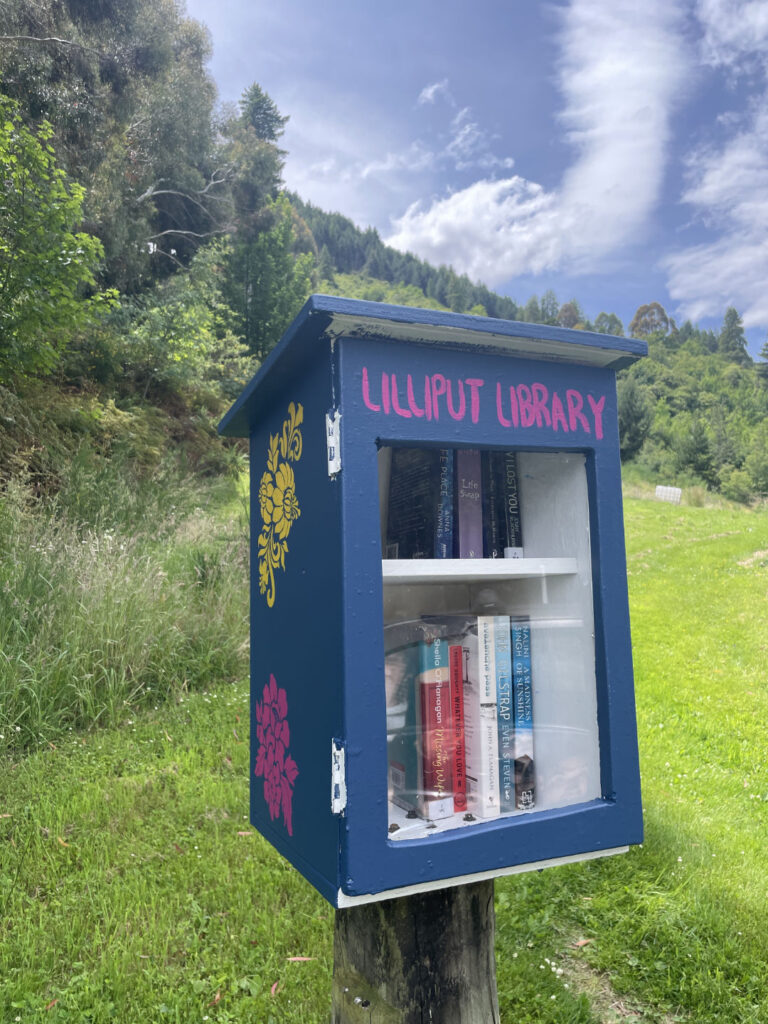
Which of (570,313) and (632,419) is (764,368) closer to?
(570,313)

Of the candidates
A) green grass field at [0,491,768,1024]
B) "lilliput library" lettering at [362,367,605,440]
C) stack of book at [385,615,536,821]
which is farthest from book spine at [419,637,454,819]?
green grass field at [0,491,768,1024]

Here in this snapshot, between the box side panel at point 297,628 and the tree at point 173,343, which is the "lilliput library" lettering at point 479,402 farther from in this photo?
the tree at point 173,343

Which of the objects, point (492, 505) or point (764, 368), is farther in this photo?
point (764, 368)

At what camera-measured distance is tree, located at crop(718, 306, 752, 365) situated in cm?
7406

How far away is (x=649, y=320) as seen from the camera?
8681cm

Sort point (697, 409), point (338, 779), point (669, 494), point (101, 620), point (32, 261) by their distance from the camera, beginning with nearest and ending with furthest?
point (338, 779) → point (101, 620) → point (32, 261) → point (669, 494) → point (697, 409)

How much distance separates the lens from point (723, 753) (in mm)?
4223

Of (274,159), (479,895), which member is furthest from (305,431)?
(274,159)

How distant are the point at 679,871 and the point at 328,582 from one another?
2.33m

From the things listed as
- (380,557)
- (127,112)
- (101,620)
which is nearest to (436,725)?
(380,557)

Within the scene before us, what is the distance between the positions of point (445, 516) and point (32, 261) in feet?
19.0

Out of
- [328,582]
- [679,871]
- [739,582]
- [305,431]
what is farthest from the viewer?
[739,582]

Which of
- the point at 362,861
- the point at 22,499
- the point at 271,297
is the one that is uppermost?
the point at 271,297

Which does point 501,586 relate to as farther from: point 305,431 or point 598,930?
point 598,930
